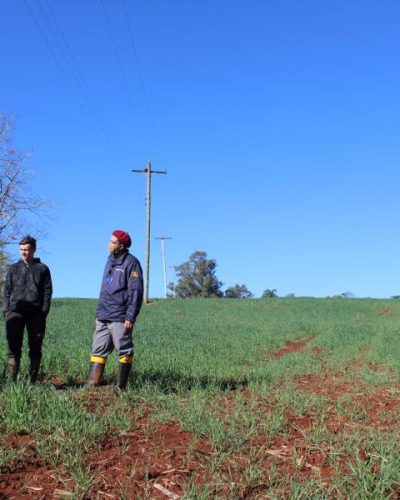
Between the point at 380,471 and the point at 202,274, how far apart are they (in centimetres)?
9340

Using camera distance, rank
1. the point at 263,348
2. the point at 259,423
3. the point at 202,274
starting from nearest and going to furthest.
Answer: the point at 259,423, the point at 263,348, the point at 202,274

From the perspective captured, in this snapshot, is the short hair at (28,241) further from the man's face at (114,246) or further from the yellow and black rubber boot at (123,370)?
the yellow and black rubber boot at (123,370)

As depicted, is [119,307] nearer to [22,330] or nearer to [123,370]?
[123,370]

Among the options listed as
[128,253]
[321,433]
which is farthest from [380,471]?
[128,253]

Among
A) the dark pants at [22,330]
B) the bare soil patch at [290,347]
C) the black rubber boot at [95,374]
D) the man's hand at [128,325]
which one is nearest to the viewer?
the man's hand at [128,325]

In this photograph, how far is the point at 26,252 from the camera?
720cm

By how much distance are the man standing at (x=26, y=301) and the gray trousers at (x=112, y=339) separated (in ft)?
2.63

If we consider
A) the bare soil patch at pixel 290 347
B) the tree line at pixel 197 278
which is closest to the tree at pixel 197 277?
the tree line at pixel 197 278

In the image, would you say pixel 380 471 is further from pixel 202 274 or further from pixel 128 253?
pixel 202 274

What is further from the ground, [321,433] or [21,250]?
[21,250]

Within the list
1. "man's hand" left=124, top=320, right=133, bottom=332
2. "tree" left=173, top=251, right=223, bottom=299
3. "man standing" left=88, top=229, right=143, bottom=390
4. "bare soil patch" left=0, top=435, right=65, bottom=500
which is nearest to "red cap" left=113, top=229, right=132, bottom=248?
"man standing" left=88, top=229, right=143, bottom=390

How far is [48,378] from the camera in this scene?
8273 millimetres

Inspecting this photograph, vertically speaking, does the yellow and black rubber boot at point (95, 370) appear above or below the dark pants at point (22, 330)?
below

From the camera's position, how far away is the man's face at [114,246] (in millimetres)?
6953
